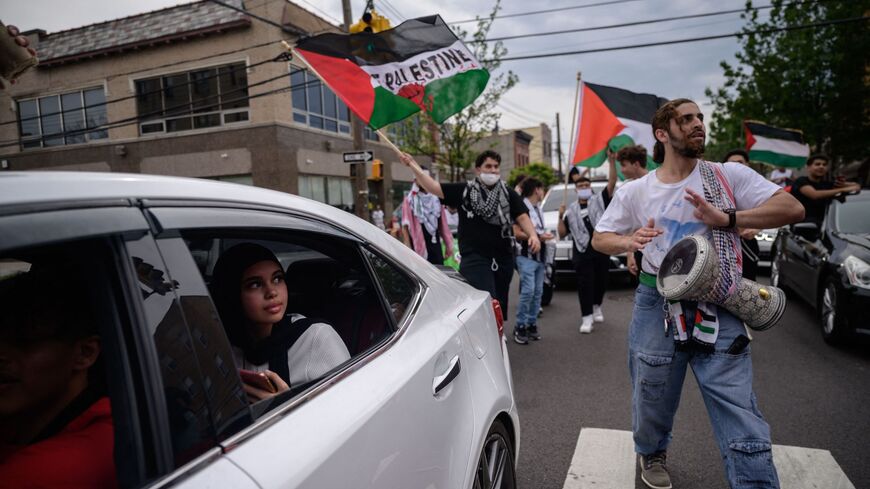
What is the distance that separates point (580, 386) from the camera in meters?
4.79

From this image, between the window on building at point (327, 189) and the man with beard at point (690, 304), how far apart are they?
2078 cm

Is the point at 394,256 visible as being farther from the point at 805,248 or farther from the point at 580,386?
the point at 805,248

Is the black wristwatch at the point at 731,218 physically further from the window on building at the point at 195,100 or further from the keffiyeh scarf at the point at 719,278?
the window on building at the point at 195,100

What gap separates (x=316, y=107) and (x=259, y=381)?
24.3 meters

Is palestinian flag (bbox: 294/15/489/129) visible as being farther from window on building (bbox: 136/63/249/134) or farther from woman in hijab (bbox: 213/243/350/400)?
window on building (bbox: 136/63/249/134)

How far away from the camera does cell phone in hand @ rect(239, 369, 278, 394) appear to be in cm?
144

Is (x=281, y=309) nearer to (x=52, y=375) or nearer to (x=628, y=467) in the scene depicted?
(x=52, y=375)

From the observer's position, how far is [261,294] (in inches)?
78.6

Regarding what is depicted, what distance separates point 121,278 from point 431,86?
4.61m

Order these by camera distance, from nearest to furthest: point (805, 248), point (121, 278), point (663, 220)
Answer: point (121, 278), point (663, 220), point (805, 248)

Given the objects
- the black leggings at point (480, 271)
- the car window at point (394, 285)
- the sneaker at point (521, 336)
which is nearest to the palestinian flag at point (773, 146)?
the sneaker at point (521, 336)

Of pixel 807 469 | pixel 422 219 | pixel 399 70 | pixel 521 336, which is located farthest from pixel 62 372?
pixel 422 219

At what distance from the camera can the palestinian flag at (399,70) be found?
508cm

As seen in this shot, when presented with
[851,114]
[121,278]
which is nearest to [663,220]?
[121,278]
